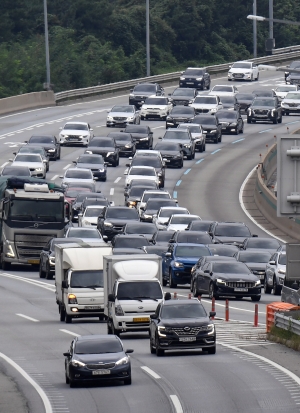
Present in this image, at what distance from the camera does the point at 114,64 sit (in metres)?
121

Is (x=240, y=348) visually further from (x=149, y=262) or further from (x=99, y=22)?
(x=99, y=22)

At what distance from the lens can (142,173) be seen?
63688mm

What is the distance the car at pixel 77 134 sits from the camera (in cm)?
7562

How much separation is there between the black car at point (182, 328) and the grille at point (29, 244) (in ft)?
64.4

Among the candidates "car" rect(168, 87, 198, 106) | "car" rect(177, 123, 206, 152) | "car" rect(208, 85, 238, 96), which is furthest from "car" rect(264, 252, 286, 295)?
"car" rect(208, 85, 238, 96)

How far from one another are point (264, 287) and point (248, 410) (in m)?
→ 22.4

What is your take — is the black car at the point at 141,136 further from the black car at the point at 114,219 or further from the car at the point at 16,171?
the black car at the point at 114,219

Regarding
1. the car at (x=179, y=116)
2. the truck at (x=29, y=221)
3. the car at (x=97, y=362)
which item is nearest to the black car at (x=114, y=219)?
the truck at (x=29, y=221)

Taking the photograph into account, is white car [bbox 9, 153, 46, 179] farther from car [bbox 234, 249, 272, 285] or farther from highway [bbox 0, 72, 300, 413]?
car [bbox 234, 249, 272, 285]

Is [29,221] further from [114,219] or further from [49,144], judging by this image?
[49,144]

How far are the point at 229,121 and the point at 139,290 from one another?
50.6 metres

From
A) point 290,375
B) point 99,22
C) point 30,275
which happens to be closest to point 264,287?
point 30,275

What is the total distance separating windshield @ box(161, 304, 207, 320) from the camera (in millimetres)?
28453

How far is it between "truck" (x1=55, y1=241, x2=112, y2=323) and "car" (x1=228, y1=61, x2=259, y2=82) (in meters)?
73.3
